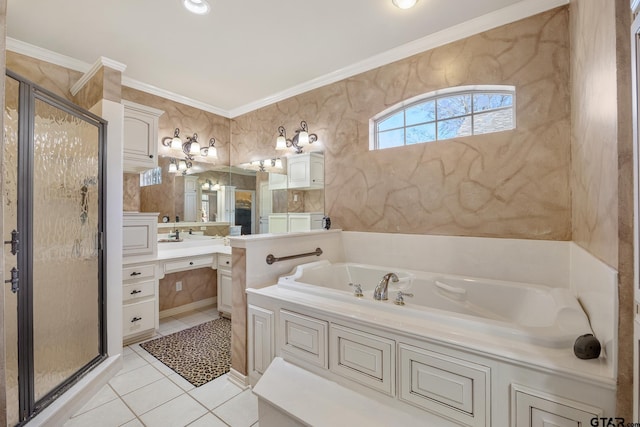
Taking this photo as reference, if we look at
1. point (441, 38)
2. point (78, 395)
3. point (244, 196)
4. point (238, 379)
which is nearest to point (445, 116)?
point (441, 38)

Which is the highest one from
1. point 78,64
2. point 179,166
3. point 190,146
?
point 78,64

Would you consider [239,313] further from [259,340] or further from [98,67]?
[98,67]

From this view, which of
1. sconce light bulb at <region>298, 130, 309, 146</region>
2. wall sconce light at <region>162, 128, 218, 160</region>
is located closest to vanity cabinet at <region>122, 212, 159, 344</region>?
wall sconce light at <region>162, 128, 218, 160</region>

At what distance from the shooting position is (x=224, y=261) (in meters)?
3.15

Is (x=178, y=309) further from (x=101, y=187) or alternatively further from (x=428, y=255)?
(x=428, y=255)

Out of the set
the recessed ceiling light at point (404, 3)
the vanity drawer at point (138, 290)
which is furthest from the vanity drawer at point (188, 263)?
the recessed ceiling light at point (404, 3)

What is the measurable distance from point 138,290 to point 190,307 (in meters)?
1.01

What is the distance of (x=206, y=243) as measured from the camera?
12.0 ft

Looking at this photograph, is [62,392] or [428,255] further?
[428,255]

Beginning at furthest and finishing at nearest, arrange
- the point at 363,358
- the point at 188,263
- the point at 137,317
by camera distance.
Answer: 1. the point at 188,263
2. the point at 137,317
3. the point at 363,358

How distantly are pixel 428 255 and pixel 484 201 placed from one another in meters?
0.64

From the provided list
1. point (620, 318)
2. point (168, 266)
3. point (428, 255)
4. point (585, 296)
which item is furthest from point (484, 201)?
point (168, 266)

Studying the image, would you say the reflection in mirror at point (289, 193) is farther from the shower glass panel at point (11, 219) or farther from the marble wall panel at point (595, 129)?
the shower glass panel at point (11, 219)

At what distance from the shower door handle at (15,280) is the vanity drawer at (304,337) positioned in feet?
4.82
